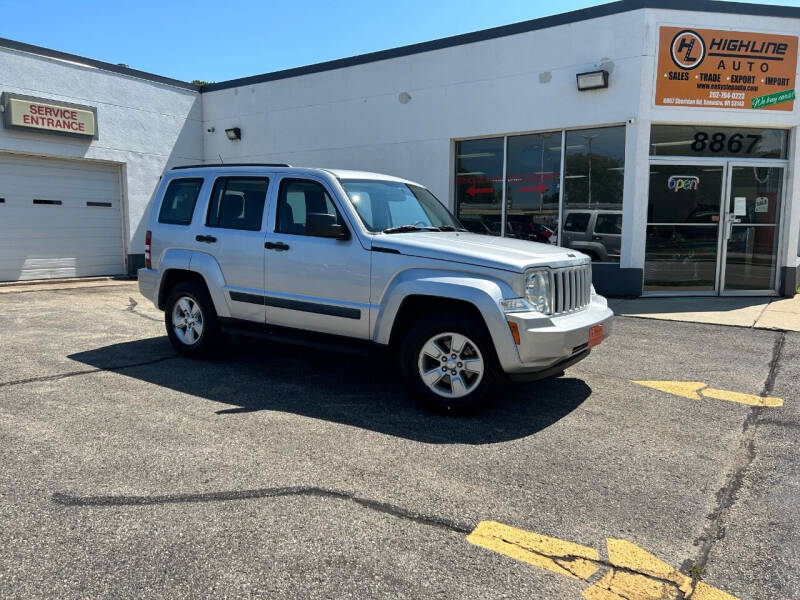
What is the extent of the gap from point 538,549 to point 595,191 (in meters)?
9.66

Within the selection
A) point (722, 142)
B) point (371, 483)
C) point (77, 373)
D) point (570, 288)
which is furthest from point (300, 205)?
point (722, 142)

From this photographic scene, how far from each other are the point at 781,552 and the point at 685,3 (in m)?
10.5

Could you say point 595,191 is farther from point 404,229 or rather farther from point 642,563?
point 642,563

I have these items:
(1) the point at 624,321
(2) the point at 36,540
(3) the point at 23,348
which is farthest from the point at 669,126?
(2) the point at 36,540

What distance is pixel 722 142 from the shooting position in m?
11.3

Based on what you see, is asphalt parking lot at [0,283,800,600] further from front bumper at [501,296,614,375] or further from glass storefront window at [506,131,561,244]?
glass storefront window at [506,131,561,244]

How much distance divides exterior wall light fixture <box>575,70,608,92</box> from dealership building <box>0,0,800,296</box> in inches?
1.0

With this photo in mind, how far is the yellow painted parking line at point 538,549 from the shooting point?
2.84 metres

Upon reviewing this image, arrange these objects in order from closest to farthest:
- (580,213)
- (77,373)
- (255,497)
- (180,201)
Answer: (255,497) < (77,373) < (180,201) < (580,213)

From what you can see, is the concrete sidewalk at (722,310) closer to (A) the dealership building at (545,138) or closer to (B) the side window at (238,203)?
(A) the dealership building at (545,138)

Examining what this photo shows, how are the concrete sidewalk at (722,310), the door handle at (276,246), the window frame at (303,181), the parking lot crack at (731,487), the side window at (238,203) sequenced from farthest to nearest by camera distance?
1. the concrete sidewalk at (722,310)
2. the side window at (238,203)
3. the door handle at (276,246)
4. the window frame at (303,181)
5. the parking lot crack at (731,487)

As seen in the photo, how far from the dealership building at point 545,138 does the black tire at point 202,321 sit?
192 inches

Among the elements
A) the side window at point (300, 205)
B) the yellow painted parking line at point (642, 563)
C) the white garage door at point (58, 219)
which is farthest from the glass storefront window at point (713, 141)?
the white garage door at point (58, 219)

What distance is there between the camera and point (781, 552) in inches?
117
